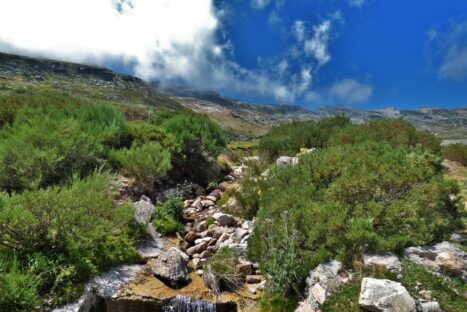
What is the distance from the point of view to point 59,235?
6000 mm

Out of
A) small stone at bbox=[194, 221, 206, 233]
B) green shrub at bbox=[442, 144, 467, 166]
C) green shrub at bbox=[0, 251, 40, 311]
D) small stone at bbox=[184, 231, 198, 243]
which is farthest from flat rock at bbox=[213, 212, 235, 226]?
green shrub at bbox=[442, 144, 467, 166]

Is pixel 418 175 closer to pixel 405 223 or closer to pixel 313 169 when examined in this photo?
pixel 405 223

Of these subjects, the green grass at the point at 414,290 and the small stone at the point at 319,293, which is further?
the small stone at the point at 319,293

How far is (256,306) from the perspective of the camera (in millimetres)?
6520

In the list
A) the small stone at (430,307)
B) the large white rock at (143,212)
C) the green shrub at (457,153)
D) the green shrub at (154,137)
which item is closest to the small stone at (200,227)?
the large white rock at (143,212)

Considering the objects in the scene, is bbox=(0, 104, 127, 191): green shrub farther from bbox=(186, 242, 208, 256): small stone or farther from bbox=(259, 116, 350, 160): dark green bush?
bbox=(259, 116, 350, 160): dark green bush

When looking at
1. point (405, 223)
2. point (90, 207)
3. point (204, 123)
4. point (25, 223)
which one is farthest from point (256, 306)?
point (204, 123)

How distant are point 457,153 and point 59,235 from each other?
19.0m

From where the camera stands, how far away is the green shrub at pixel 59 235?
5562mm

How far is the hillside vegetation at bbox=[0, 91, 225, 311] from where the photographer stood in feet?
18.2

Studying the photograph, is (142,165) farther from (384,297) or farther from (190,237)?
(384,297)

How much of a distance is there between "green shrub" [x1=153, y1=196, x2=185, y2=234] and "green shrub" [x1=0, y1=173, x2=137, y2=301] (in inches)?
102

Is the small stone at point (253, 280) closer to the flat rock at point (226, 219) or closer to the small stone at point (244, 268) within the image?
the small stone at point (244, 268)

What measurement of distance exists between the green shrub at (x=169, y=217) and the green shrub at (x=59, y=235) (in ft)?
8.48
